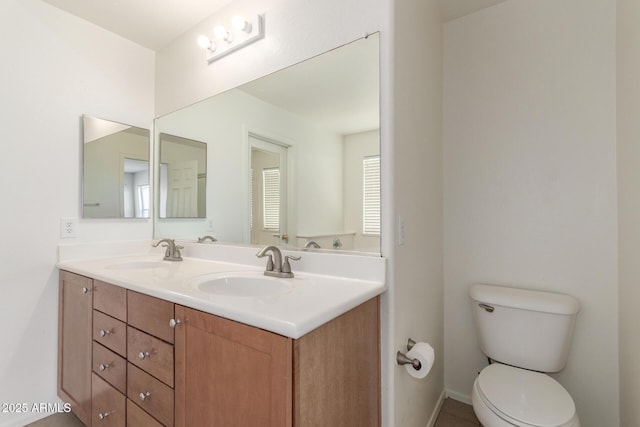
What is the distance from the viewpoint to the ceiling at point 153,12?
65.8 inches

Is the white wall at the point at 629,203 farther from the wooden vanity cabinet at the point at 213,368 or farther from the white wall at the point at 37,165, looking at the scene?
the white wall at the point at 37,165

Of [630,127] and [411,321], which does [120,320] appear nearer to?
[411,321]

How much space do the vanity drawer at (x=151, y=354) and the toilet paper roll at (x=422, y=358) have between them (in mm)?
883

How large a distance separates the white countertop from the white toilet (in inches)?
25.7

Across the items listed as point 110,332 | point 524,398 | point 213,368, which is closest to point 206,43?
point 110,332

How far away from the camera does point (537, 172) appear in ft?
5.18

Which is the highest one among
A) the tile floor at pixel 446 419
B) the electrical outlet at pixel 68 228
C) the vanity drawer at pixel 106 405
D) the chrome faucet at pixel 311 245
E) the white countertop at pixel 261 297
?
the electrical outlet at pixel 68 228

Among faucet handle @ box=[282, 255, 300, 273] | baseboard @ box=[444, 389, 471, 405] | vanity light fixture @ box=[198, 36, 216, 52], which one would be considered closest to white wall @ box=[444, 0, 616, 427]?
baseboard @ box=[444, 389, 471, 405]

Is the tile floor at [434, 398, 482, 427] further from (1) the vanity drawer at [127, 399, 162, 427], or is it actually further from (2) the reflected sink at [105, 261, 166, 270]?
(2) the reflected sink at [105, 261, 166, 270]

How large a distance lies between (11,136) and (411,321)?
2207 millimetres

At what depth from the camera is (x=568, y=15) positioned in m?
1.50

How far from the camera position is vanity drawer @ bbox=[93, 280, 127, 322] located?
124 cm

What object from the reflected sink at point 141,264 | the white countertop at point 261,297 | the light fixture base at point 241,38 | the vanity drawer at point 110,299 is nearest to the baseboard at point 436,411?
the white countertop at point 261,297

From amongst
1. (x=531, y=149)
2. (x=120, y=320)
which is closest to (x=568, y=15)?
(x=531, y=149)
